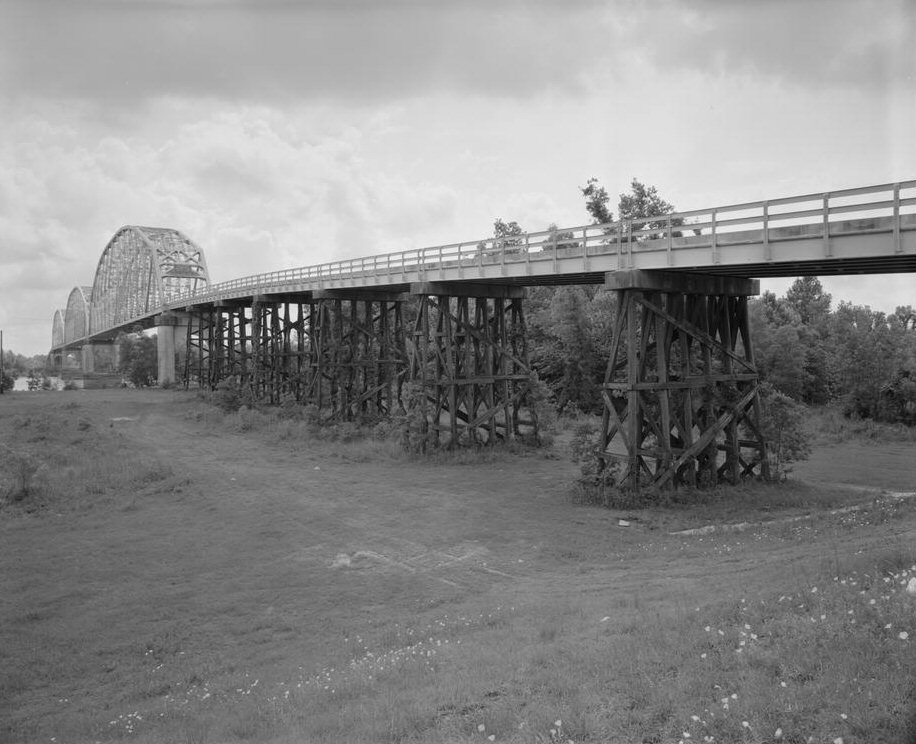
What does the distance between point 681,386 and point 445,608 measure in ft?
30.5

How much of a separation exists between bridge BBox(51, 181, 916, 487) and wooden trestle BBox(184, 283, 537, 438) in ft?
0.30

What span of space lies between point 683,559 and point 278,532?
8902 millimetres

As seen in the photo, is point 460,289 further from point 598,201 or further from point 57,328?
point 57,328

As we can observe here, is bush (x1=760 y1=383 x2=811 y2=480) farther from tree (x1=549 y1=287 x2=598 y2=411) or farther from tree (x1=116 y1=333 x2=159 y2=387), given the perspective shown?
tree (x1=116 y1=333 x2=159 y2=387)

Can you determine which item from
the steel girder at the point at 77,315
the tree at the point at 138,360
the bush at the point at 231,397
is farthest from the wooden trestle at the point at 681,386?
the steel girder at the point at 77,315

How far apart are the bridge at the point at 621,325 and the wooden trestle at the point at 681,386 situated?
5cm

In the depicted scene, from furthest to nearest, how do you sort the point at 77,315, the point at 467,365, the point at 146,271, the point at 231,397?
1. the point at 77,315
2. the point at 146,271
3. the point at 231,397
4. the point at 467,365

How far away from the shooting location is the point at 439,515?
17.7m

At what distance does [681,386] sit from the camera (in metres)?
17.9

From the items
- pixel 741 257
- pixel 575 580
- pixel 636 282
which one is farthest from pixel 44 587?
pixel 741 257

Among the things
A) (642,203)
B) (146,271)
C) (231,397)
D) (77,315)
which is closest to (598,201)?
(642,203)

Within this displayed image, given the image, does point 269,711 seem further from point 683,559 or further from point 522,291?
point 522,291

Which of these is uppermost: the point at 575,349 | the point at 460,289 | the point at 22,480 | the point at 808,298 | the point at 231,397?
the point at 808,298

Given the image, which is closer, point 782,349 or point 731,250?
point 731,250
